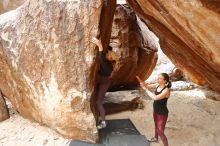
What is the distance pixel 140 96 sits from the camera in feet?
28.2

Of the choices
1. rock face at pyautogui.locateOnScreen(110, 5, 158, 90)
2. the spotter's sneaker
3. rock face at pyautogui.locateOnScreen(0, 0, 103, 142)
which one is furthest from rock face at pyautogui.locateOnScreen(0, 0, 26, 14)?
the spotter's sneaker

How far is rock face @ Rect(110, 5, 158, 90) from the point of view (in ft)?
29.5

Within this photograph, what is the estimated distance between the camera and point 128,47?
9.05 metres

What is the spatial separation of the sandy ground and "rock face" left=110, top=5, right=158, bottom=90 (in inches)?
33.2

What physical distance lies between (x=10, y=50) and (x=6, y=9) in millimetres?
11324

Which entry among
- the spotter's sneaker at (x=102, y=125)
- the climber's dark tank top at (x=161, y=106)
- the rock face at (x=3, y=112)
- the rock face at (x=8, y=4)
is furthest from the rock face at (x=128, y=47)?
the rock face at (x=8, y=4)

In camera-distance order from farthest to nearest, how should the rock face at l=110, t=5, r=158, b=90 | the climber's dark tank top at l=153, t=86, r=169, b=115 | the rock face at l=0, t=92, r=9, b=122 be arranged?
the rock face at l=110, t=5, r=158, b=90, the rock face at l=0, t=92, r=9, b=122, the climber's dark tank top at l=153, t=86, r=169, b=115

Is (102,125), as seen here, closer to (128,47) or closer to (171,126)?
(171,126)

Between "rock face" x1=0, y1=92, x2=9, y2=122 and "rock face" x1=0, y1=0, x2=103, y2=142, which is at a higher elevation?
"rock face" x1=0, y1=0, x2=103, y2=142

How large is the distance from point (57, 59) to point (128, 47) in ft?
10.1

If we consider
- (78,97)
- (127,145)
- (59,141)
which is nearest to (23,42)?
(78,97)

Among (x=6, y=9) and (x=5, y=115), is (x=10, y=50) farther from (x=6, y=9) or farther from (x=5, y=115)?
(x=6, y=9)

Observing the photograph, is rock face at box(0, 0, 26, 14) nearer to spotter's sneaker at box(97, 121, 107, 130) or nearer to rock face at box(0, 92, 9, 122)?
rock face at box(0, 92, 9, 122)

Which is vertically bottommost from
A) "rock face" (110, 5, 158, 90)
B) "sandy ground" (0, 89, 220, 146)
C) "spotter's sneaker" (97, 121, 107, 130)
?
"sandy ground" (0, 89, 220, 146)
